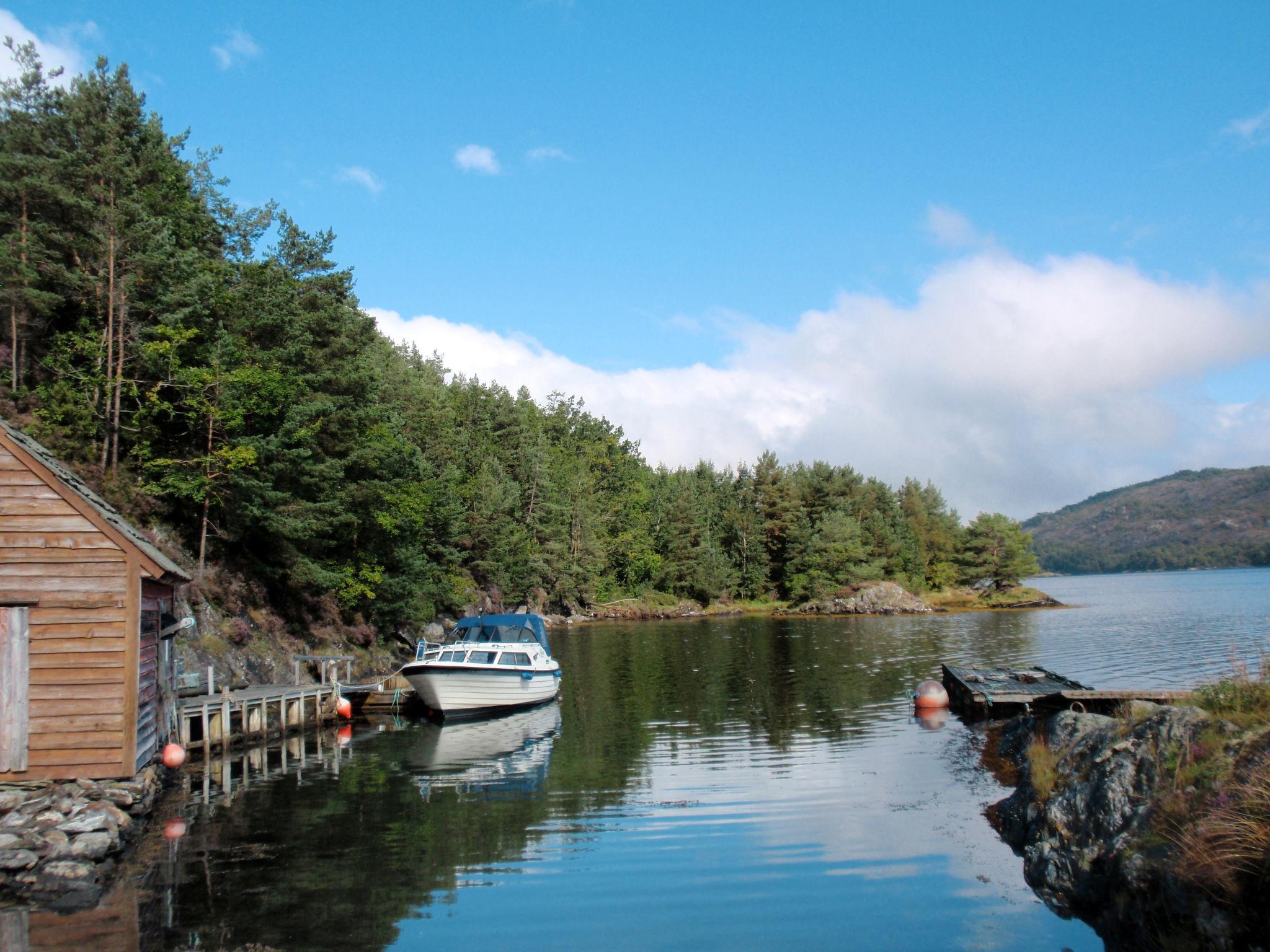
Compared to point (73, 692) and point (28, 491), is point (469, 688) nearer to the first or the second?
point (73, 692)

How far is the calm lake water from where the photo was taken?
459 inches

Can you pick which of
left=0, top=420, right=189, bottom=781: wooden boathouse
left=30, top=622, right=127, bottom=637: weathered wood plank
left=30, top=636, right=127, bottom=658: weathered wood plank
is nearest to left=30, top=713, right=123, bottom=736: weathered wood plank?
left=0, top=420, right=189, bottom=781: wooden boathouse

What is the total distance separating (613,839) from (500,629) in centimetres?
2019

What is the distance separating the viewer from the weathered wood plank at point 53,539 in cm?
1558

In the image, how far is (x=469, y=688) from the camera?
3133 centimetres

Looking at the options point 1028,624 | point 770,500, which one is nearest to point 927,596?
point 770,500

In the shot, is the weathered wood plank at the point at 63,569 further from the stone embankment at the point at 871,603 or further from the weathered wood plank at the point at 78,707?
the stone embankment at the point at 871,603

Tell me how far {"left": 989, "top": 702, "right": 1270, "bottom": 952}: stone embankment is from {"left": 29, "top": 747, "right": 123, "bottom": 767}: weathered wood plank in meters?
16.2

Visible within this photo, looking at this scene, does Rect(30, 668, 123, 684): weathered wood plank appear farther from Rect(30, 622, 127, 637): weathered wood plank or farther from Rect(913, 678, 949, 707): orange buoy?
Rect(913, 678, 949, 707): orange buoy

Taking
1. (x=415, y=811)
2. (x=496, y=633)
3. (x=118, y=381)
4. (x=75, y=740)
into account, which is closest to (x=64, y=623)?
(x=75, y=740)

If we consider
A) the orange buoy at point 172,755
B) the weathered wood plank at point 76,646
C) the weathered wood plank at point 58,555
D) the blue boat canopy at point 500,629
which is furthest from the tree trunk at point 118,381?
the weathered wood plank at point 76,646

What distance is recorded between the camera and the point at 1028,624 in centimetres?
Answer: 7000

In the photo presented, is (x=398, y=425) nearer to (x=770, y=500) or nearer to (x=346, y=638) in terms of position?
(x=346, y=638)

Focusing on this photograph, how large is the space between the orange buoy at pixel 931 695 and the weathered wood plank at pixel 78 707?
2519cm
